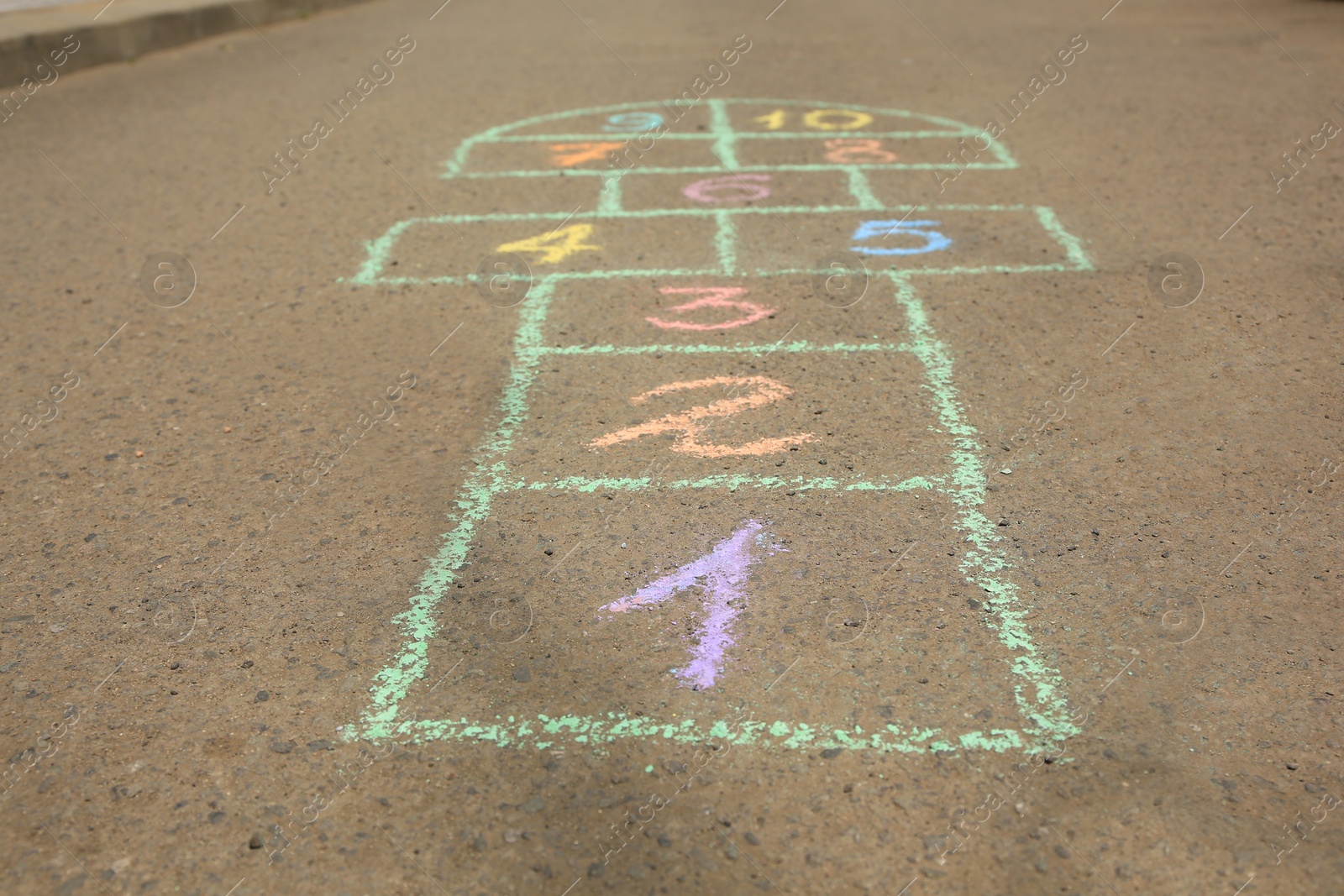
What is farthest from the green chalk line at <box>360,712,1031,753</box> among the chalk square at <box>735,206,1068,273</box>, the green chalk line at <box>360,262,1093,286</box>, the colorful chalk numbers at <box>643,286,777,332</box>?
the chalk square at <box>735,206,1068,273</box>

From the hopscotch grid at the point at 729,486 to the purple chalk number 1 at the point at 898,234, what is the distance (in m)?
0.22

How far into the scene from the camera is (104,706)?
3.17m

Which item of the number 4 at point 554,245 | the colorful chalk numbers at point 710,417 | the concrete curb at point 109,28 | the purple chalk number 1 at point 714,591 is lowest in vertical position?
the purple chalk number 1 at point 714,591

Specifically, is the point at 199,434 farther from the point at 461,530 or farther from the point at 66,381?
the point at 461,530

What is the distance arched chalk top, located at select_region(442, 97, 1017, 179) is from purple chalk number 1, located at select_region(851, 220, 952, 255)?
1005 mm

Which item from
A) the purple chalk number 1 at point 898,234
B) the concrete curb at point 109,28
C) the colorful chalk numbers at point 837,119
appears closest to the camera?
the purple chalk number 1 at point 898,234

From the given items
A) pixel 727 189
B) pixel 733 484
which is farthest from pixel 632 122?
pixel 733 484

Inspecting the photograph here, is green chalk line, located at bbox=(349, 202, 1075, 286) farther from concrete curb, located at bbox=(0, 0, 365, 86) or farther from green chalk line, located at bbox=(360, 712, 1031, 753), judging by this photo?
concrete curb, located at bbox=(0, 0, 365, 86)

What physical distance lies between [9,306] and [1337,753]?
19.0 feet

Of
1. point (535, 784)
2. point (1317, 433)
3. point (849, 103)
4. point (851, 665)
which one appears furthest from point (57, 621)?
point (849, 103)

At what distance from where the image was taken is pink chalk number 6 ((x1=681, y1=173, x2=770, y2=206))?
671cm

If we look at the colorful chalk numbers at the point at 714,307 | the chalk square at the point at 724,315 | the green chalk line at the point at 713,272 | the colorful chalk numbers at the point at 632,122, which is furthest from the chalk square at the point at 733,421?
the colorful chalk numbers at the point at 632,122

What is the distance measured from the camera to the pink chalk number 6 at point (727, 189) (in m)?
6.71

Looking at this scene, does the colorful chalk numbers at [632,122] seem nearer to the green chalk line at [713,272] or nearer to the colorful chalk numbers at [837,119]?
the colorful chalk numbers at [837,119]
